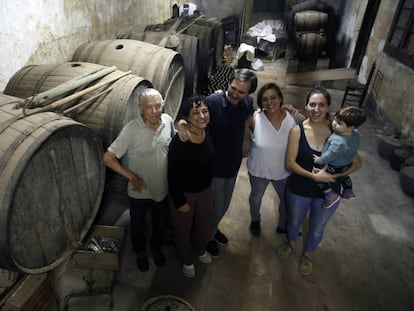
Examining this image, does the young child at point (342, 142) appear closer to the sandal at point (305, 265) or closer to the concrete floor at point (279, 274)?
the sandal at point (305, 265)

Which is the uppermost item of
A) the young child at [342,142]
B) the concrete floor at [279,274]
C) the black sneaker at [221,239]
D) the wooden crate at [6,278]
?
the young child at [342,142]

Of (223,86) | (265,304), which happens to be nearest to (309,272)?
(265,304)

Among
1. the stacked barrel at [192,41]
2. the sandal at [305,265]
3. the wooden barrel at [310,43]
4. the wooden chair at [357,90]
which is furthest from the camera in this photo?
the wooden barrel at [310,43]

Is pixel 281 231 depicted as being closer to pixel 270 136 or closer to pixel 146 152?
pixel 270 136

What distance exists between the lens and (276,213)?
345 centimetres

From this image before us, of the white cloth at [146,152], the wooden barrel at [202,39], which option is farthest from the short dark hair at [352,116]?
the wooden barrel at [202,39]

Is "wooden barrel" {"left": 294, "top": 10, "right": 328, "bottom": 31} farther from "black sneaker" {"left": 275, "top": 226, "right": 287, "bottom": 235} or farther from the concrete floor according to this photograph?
"black sneaker" {"left": 275, "top": 226, "right": 287, "bottom": 235}

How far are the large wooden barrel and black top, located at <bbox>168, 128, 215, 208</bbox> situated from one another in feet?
2.34

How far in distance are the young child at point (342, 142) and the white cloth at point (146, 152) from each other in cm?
121

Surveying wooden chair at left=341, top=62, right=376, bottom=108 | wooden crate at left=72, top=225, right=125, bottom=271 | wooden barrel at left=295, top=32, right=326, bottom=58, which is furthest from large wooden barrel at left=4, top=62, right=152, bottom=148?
wooden barrel at left=295, top=32, right=326, bottom=58

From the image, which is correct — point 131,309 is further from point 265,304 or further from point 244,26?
point 244,26

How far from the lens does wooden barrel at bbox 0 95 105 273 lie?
1.51m

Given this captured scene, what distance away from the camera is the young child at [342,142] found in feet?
6.55

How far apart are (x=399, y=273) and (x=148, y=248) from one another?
257 cm
